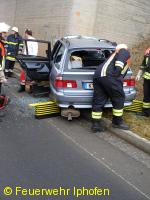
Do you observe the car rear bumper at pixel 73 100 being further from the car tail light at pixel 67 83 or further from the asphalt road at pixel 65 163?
the asphalt road at pixel 65 163

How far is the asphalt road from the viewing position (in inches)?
189

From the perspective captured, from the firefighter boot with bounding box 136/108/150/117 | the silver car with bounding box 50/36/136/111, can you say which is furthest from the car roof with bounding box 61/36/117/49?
the firefighter boot with bounding box 136/108/150/117

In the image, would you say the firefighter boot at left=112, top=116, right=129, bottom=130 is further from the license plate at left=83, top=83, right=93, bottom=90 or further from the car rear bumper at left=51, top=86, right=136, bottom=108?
the license plate at left=83, top=83, right=93, bottom=90

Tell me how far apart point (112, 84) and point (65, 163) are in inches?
80.5

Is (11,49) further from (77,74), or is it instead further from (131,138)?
(131,138)

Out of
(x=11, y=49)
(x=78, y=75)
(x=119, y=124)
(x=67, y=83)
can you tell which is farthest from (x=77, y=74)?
(x=11, y=49)

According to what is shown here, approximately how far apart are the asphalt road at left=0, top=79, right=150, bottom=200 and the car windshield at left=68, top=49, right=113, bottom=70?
1.34m

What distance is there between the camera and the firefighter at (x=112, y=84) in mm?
6988

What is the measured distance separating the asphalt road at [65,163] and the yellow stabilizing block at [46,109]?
23cm

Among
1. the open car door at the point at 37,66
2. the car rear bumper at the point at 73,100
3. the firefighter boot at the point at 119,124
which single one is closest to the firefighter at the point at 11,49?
the open car door at the point at 37,66

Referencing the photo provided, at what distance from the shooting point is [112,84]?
6.99 meters

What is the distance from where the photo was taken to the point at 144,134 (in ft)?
22.5

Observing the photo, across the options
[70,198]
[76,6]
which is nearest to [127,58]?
[70,198]

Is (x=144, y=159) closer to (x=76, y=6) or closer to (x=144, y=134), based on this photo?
(x=144, y=134)
